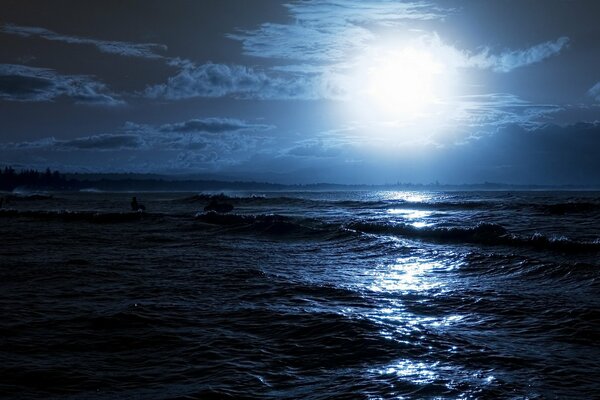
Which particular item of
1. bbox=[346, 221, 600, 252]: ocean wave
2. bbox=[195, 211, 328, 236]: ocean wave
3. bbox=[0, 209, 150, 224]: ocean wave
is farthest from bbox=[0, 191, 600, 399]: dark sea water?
bbox=[0, 209, 150, 224]: ocean wave

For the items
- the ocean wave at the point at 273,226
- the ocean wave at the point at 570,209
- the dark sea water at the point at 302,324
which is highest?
the ocean wave at the point at 570,209

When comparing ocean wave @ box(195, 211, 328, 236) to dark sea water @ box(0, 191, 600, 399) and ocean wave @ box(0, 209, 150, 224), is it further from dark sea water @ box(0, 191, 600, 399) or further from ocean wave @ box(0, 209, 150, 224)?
dark sea water @ box(0, 191, 600, 399)

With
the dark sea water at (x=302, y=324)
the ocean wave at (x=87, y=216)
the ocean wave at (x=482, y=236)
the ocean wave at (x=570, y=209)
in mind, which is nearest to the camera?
the dark sea water at (x=302, y=324)

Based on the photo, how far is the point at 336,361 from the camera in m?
7.15

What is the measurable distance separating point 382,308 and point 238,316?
2795 mm

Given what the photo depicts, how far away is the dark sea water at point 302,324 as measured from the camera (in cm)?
621

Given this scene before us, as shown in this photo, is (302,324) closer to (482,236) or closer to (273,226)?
(482,236)

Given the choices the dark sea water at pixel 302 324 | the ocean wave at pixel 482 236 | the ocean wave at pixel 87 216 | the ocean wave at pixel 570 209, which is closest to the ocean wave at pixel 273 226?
the ocean wave at pixel 482 236

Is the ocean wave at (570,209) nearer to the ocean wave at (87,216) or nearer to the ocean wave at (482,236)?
the ocean wave at (482,236)

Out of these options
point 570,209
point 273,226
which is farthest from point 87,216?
point 570,209

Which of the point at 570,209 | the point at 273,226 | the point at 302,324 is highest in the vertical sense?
the point at 570,209

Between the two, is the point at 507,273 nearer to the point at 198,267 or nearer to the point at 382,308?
the point at 382,308

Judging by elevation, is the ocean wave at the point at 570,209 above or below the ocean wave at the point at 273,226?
above

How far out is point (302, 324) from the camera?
8969 mm
